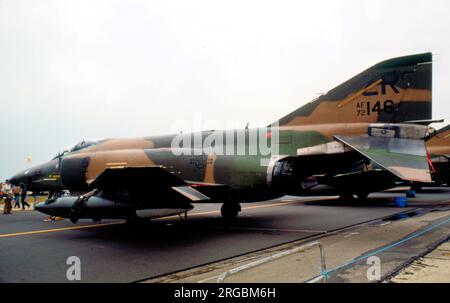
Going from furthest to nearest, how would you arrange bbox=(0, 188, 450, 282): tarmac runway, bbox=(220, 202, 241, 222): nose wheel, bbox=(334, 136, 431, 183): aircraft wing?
bbox=(220, 202, 241, 222): nose wheel
bbox=(334, 136, 431, 183): aircraft wing
bbox=(0, 188, 450, 282): tarmac runway

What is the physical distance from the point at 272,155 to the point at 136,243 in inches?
148

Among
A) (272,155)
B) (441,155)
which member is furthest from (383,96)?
(441,155)

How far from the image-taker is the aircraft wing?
20.7 ft

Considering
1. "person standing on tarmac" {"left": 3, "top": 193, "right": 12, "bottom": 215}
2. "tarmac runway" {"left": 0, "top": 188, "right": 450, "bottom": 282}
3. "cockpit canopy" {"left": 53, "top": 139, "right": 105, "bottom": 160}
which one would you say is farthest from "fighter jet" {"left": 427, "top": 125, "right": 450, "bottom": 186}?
"person standing on tarmac" {"left": 3, "top": 193, "right": 12, "bottom": 215}

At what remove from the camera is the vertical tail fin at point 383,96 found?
7.84 meters

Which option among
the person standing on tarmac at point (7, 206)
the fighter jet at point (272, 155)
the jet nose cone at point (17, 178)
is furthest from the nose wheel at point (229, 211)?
the person standing on tarmac at point (7, 206)

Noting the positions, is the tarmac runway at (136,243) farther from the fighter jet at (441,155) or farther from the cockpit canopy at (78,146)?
the fighter jet at (441,155)

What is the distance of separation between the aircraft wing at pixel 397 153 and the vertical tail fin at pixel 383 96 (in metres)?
0.76

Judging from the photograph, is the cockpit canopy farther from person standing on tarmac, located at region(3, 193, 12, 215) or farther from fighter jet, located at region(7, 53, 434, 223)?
person standing on tarmac, located at region(3, 193, 12, 215)

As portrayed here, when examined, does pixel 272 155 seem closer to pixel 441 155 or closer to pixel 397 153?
pixel 397 153

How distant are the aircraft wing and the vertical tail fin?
76 centimetres

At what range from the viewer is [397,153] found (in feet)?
23.3
